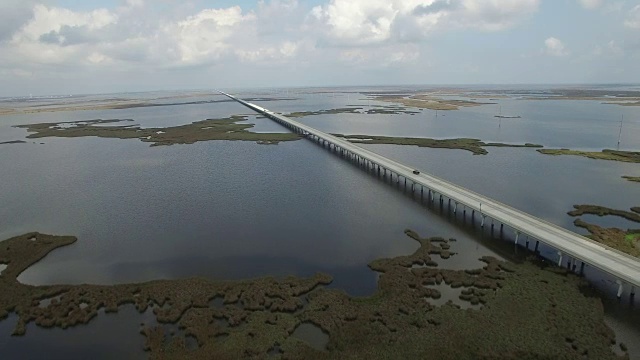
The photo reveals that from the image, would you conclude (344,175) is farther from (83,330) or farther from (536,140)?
(536,140)

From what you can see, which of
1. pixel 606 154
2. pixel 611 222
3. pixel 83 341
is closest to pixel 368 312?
pixel 83 341

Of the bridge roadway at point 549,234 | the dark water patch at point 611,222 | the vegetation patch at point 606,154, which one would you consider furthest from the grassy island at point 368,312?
Answer: the vegetation patch at point 606,154

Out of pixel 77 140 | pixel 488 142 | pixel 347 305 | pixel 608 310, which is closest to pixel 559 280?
pixel 608 310

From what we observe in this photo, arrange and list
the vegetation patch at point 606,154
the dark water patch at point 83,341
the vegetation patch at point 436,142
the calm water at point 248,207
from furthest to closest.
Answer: the vegetation patch at point 436,142 → the vegetation patch at point 606,154 → the calm water at point 248,207 → the dark water patch at point 83,341

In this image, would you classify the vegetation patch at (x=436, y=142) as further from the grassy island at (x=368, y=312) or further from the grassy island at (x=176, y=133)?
the grassy island at (x=368, y=312)

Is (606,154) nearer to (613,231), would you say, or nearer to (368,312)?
(613,231)

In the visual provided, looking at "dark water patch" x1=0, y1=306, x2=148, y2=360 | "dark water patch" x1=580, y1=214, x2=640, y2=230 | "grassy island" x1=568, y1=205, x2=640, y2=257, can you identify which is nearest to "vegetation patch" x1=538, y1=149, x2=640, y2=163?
"grassy island" x1=568, y1=205, x2=640, y2=257
